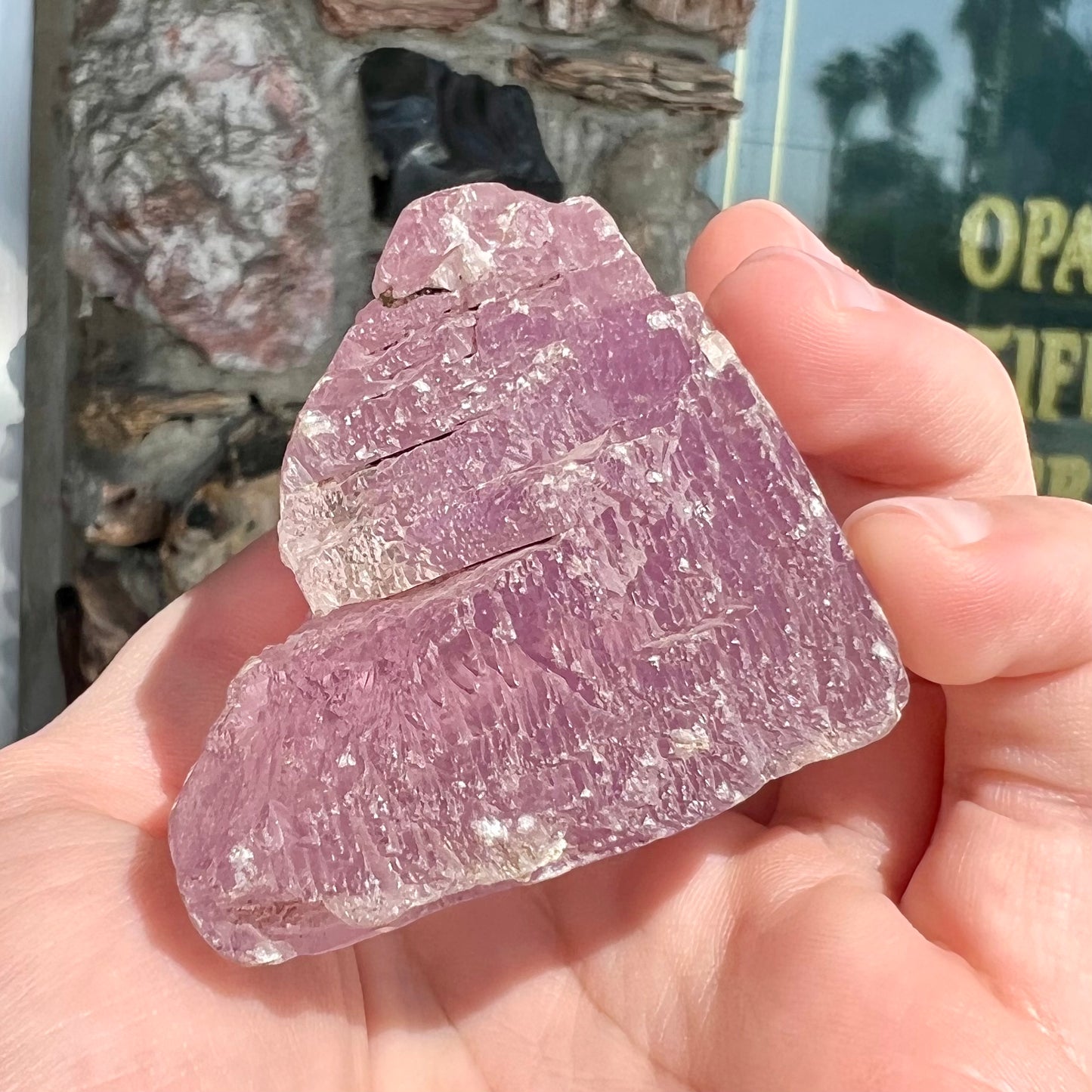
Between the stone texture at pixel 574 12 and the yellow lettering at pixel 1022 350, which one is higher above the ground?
the stone texture at pixel 574 12

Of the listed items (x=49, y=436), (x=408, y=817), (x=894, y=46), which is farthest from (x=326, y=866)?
(x=894, y=46)

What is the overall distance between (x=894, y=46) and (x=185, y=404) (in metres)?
0.84

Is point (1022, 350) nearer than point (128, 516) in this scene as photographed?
No

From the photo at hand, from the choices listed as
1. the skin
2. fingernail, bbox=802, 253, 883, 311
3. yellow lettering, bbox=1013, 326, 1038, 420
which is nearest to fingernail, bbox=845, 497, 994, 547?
the skin

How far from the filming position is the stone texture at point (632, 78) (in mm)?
968

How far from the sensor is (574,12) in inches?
37.4

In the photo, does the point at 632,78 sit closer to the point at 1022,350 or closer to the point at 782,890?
the point at 1022,350

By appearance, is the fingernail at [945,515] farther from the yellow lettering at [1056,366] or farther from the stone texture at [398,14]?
the yellow lettering at [1056,366]

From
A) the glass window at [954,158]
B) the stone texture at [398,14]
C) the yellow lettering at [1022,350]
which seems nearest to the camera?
the stone texture at [398,14]

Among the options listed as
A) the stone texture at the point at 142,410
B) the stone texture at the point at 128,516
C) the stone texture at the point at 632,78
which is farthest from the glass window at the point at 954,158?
the stone texture at the point at 128,516

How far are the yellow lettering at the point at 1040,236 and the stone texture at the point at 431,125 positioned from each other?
2.07 feet

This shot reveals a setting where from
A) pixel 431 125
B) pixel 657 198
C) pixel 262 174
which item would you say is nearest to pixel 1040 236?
pixel 657 198

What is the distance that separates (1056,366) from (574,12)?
0.71 metres

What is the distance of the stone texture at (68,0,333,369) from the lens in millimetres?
919
